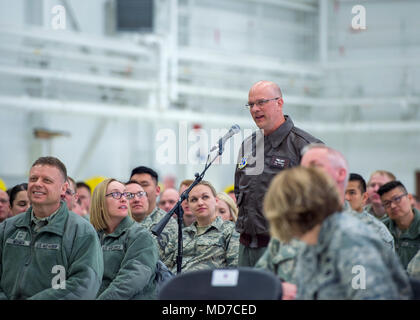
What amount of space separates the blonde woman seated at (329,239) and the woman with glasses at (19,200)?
11.2 feet

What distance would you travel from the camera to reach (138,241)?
3.43 meters

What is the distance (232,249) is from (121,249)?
0.92m

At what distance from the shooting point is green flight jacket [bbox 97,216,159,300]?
3.28 m

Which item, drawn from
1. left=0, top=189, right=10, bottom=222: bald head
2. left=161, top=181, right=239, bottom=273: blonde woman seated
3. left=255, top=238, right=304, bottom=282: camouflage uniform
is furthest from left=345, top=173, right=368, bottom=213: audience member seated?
left=0, top=189, right=10, bottom=222: bald head

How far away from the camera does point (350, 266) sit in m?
1.76

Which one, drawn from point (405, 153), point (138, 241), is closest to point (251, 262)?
point (138, 241)

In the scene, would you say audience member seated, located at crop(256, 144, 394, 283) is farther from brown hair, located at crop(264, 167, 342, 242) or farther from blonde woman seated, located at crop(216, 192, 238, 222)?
blonde woman seated, located at crop(216, 192, 238, 222)

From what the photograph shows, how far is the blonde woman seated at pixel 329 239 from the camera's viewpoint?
176cm

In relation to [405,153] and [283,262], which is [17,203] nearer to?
[283,262]

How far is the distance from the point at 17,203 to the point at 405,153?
27.5 feet

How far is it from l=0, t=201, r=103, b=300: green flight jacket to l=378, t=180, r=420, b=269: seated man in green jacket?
236 cm

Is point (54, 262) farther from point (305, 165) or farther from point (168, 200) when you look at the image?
point (168, 200)

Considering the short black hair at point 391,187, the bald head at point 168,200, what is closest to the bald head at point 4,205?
the bald head at point 168,200
